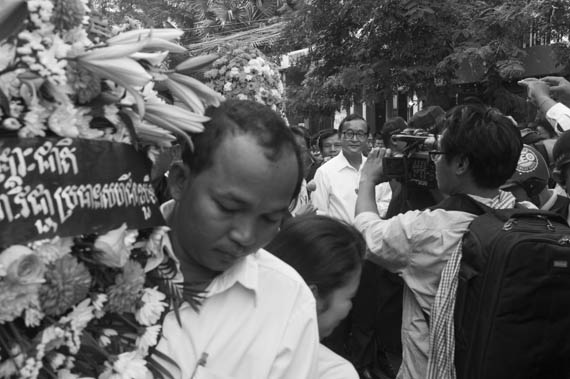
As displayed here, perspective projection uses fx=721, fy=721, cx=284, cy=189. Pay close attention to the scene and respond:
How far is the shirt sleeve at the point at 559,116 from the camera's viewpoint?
388cm

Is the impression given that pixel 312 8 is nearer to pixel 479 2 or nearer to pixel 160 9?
pixel 479 2

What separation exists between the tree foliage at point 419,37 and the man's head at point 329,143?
3.11 metres

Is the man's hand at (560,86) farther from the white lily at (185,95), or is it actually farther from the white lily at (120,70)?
the white lily at (120,70)

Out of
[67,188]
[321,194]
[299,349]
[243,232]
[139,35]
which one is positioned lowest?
[321,194]

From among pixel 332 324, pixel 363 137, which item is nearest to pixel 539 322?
pixel 332 324

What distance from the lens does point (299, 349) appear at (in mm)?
1655

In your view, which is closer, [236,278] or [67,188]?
[67,188]

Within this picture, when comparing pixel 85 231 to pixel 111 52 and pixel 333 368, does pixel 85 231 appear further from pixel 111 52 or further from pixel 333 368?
pixel 333 368

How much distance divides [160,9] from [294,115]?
10977 millimetres

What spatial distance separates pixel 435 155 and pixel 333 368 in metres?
1.34

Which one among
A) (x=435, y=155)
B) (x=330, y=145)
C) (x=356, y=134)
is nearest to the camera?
(x=435, y=155)

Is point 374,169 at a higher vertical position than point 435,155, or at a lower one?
lower

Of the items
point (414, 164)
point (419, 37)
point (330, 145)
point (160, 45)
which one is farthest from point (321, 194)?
point (419, 37)

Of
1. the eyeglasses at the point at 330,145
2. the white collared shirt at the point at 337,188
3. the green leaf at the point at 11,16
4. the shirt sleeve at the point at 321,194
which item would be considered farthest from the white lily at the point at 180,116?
the eyeglasses at the point at 330,145
